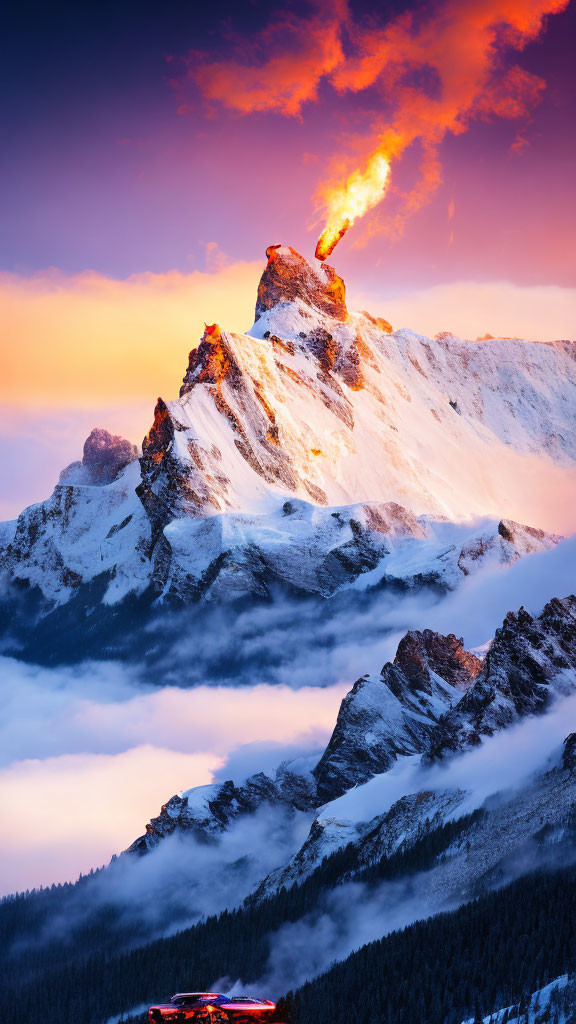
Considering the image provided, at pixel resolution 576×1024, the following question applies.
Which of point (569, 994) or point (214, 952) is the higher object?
point (214, 952)

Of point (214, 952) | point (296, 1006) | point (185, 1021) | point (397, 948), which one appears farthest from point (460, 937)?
point (214, 952)

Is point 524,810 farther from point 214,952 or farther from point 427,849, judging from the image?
point 214,952

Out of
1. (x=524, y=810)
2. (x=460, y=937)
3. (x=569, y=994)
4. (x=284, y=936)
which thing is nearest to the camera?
(x=569, y=994)

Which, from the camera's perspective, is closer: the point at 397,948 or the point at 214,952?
the point at 397,948

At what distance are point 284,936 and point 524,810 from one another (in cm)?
4245

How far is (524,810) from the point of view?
178m

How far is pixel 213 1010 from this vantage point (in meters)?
135

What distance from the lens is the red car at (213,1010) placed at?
134m

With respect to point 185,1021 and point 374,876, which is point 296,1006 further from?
point 374,876

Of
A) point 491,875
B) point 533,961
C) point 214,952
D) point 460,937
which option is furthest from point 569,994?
point 214,952

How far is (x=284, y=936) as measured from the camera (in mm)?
192000

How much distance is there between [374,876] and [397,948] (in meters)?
36.9

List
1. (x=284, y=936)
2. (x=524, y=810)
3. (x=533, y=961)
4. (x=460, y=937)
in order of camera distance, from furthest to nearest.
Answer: (x=284, y=936), (x=524, y=810), (x=460, y=937), (x=533, y=961)

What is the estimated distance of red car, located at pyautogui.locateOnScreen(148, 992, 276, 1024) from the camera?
133625 mm
